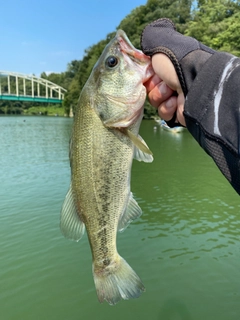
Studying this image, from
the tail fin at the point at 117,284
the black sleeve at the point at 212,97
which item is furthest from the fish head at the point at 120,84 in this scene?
the tail fin at the point at 117,284

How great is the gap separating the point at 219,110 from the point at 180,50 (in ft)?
1.65

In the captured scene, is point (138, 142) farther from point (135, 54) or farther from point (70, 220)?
point (70, 220)

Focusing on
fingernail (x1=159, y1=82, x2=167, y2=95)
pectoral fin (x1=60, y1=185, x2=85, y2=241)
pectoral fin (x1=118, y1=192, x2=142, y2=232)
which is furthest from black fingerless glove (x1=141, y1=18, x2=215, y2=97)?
pectoral fin (x1=60, y1=185, x2=85, y2=241)

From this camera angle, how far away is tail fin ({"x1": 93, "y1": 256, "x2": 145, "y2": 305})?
2500 mm

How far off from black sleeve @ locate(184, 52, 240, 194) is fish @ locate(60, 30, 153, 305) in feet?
1.97

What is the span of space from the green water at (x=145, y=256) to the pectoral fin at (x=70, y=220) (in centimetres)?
362

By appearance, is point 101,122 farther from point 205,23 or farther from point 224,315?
point 205,23

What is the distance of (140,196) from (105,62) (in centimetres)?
1002

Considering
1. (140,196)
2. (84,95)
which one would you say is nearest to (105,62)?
(84,95)

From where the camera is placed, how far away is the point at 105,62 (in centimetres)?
244

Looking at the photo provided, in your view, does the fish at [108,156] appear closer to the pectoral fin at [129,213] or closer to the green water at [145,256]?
the pectoral fin at [129,213]

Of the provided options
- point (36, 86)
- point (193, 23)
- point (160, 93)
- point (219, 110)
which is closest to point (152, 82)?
point (160, 93)

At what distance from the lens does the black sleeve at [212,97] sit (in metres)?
1.66

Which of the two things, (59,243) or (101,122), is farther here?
(59,243)
